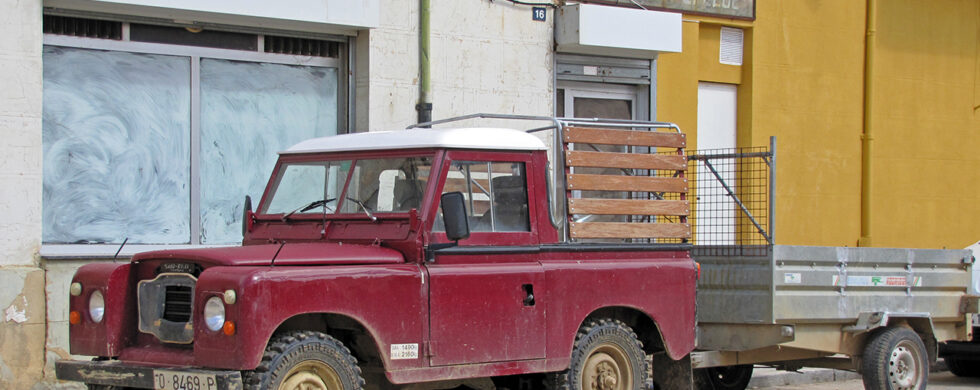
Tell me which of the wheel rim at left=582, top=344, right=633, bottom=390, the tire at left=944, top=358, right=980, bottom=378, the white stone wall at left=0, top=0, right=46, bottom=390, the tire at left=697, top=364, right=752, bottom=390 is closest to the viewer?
the wheel rim at left=582, top=344, right=633, bottom=390

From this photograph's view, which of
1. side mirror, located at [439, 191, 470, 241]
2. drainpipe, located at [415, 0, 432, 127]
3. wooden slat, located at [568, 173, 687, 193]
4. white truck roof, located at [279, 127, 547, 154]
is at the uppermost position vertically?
drainpipe, located at [415, 0, 432, 127]

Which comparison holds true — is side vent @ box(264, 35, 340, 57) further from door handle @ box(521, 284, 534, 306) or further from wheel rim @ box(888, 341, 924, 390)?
wheel rim @ box(888, 341, 924, 390)

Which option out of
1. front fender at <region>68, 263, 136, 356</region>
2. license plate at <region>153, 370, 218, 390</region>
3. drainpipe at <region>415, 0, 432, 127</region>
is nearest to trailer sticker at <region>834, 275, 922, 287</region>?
drainpipe at <region>415, 0, 432, 127</region>

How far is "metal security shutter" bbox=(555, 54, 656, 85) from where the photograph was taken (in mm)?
13328

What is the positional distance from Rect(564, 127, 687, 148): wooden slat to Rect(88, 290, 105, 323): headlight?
3248 millimetres

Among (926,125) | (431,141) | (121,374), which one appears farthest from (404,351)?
(926,125)

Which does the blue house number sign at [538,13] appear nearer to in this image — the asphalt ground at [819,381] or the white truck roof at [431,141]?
the asphalt ground at [819,381]

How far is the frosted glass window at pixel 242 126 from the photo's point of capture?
11438 mm

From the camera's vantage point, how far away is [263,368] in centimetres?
648

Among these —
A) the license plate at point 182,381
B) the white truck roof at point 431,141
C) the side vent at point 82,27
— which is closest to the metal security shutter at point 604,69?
the side vent at point 82,27

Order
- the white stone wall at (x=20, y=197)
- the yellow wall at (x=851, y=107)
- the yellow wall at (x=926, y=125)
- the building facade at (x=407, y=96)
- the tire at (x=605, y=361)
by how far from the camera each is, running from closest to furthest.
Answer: the tire at (x=605, y=361), the white stone wall at (x=20, y=197), the building facade at (x=407, y=96), the yellow wall at (x=851, y=107), the yellow wall at (x=926, y=125)

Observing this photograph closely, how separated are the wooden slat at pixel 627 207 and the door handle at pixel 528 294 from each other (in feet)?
2.73

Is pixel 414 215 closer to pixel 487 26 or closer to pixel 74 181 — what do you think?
pixel 74 181

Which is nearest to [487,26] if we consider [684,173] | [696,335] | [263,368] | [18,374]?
[684,173]
